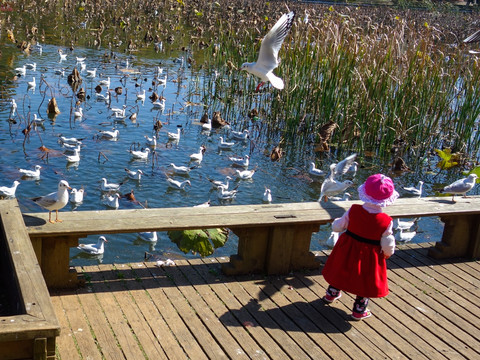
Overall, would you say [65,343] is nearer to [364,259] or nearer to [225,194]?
[364,259]

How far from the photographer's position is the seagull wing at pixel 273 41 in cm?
600

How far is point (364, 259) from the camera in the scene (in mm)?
4613

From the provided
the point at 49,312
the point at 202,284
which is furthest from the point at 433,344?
the point at 49,312

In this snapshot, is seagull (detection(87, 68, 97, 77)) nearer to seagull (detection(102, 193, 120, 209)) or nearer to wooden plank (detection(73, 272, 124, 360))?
seagull (detection(102, 193, 120, 209))

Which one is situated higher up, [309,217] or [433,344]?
[309,217]

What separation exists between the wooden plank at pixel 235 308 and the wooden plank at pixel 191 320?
0.29 m

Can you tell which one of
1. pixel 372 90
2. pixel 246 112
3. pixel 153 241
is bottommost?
pixel 153 241

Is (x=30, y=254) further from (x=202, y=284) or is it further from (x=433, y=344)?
(x=433, y=344)

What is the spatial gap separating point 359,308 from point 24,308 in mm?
2494

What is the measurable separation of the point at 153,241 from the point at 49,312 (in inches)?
196

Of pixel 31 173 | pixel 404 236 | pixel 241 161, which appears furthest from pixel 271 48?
pixel 241 161

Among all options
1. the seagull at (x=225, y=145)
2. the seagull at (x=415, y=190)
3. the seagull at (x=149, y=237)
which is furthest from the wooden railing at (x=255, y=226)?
the seagull at (x=225, y=145)

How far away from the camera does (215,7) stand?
31281 millimetres

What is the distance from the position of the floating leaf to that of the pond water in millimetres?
518
